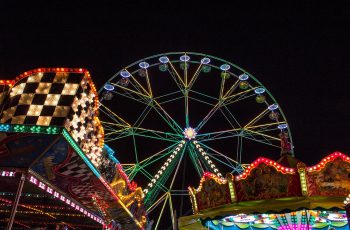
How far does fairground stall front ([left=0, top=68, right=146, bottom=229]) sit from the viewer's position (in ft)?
24.4

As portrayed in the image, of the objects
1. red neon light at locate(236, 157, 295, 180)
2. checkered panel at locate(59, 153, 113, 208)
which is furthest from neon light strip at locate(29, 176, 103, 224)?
Answer: red neon light at locate(236, 157, 295, 180)

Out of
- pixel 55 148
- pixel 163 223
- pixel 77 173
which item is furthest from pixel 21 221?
pixel 163 223

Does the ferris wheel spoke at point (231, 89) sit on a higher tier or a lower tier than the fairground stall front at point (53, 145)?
higher

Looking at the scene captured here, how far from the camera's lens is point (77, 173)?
31.1 feet

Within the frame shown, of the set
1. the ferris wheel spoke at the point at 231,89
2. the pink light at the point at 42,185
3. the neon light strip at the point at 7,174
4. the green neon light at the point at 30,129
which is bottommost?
the pink light at the point at 42,185

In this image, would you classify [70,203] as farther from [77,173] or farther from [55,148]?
[55,148]

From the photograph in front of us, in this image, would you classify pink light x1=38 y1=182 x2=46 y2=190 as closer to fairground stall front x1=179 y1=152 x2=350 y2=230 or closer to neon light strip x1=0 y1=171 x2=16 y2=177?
neon light strip x1=0 y1=171 x2=16 y2=177

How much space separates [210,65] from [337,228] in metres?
9.78

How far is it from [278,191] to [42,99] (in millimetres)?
6612

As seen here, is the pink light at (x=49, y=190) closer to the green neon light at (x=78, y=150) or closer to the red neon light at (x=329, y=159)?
the green neon light at (x=78, y=150)

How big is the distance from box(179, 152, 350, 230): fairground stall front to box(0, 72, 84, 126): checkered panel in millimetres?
5635

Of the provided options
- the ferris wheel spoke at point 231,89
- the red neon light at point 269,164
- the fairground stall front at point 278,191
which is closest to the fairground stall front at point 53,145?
the fairground stall front at point 278,191

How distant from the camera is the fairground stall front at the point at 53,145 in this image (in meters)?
7.43

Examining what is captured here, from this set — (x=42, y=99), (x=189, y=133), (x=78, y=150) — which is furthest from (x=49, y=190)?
(x=189, y=133)
